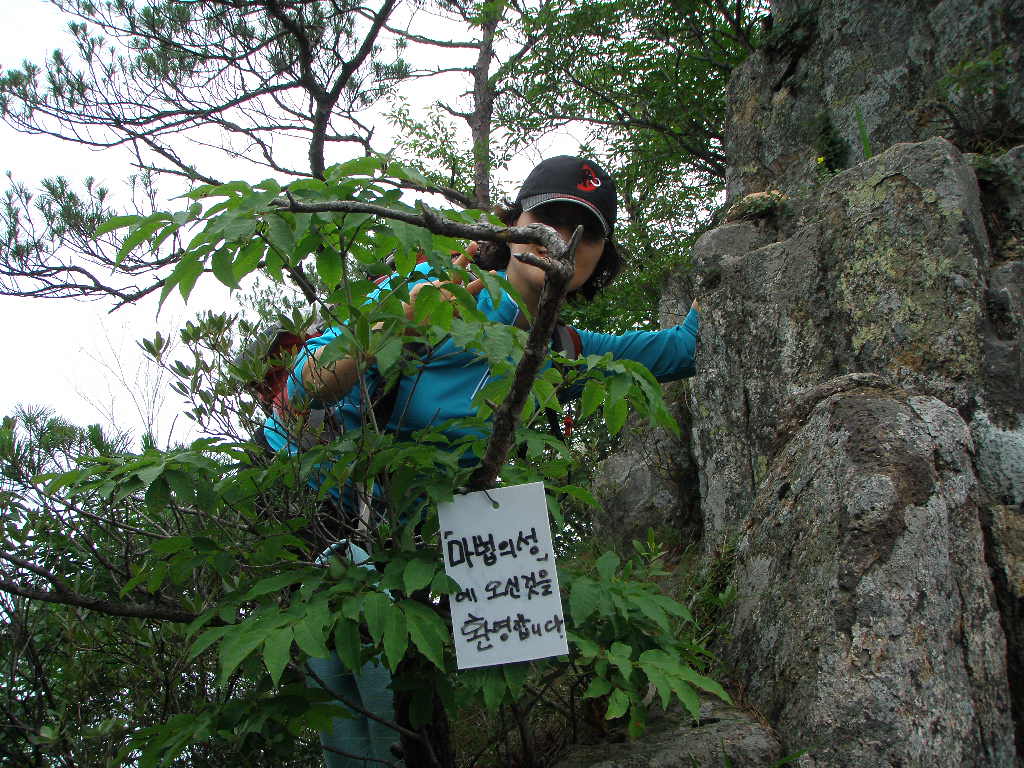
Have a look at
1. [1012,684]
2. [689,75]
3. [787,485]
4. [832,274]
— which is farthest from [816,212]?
[689,75]

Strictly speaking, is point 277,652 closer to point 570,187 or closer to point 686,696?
point 686,696

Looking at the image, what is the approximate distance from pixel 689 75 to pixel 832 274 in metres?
5.07

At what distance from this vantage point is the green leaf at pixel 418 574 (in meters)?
1.70

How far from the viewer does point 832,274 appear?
2994 millimetres

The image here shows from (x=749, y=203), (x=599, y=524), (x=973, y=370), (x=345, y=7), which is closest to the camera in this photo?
(x=973, y=370)

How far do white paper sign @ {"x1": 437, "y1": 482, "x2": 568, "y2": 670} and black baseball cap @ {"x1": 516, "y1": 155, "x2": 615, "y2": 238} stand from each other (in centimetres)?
93

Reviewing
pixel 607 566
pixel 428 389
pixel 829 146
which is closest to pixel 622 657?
pixel 607 566

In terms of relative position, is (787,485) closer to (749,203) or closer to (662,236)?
(749,203)

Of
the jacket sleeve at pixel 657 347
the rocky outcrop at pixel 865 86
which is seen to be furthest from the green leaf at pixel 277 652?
the rocky outcrop at pixel 865 86

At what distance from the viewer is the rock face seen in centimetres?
205

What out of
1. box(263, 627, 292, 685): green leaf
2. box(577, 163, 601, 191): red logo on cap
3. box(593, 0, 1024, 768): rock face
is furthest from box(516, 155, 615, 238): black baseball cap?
box(263, 627, 292, 685): green leaf

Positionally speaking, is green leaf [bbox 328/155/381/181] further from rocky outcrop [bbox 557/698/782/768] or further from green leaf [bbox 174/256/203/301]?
rocky outcrop [bbox 557/698/782/768]

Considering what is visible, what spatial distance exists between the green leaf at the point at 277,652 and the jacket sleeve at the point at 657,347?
162 cm

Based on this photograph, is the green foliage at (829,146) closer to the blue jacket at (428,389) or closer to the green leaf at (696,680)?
the blue jacket at (428,389)
